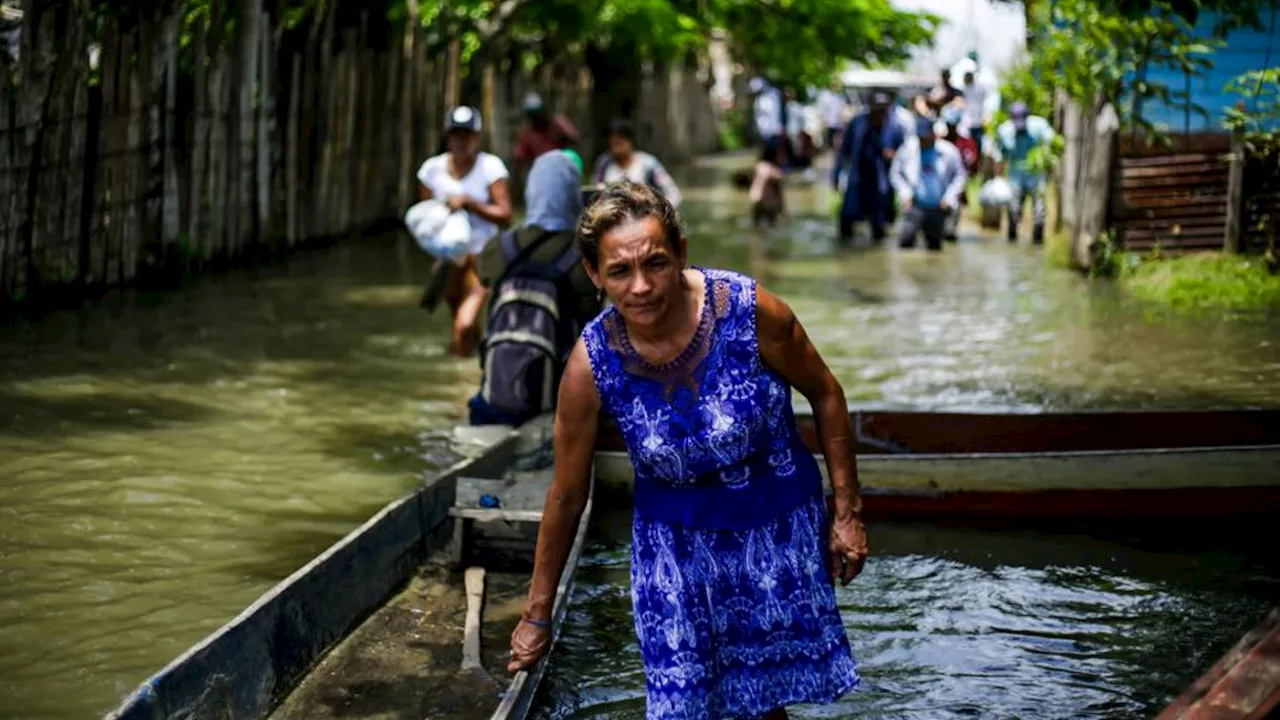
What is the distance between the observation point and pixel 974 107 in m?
24.8

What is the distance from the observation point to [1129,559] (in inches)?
298

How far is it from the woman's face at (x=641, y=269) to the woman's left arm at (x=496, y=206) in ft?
22.1

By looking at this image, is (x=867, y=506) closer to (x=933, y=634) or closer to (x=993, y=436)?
(x=993, y=436)

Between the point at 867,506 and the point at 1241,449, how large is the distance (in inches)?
64.7

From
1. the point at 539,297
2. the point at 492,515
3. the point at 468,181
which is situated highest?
the point at 468,181

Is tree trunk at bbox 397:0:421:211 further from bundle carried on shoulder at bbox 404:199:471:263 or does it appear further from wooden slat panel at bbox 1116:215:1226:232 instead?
bundle carried on shoulder at bbox 404:199:471:263

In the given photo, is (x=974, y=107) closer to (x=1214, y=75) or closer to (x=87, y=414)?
(x=1214, y=75)

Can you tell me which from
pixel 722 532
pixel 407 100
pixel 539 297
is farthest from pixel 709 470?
pixel 407 100

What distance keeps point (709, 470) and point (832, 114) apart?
163 ft

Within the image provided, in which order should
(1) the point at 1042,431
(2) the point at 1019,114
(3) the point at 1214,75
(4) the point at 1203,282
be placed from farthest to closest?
(2) the point at 1019,114 → (3) the point at 1214,75 → (4) the point at 1203,282 → (1) the point at 1042,431

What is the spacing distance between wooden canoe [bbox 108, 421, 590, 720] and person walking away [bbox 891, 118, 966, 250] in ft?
41.1

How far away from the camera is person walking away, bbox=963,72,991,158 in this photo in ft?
80.2

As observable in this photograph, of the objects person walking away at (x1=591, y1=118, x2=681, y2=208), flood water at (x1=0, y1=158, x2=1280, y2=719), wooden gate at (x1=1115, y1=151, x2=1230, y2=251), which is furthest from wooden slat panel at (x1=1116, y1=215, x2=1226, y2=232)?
person walking away at (x1=591, y1=118, x2=681, y2=208)

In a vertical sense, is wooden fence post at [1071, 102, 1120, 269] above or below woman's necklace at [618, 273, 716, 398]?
above
